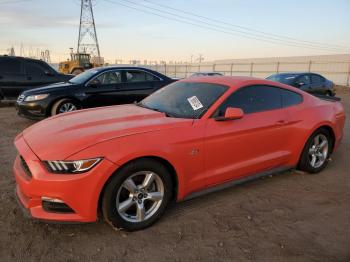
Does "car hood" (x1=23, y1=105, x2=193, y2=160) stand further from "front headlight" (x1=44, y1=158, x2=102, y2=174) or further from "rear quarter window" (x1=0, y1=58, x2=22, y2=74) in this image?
"rear quarter window" (x1=0, y1=58, x2=22, y2=74)

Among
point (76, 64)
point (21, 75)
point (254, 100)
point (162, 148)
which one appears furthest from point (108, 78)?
point (76, 64)

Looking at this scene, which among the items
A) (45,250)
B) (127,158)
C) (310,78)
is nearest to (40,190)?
(45,250)

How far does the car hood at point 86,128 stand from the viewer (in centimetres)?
297

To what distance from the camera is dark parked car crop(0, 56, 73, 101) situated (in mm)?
10648

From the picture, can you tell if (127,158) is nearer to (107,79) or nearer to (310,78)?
(107,79)

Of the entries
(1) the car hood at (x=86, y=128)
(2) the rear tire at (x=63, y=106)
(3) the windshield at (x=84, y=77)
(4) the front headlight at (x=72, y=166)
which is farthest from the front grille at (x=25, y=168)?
(3) the windshield at (x=84, y=77)

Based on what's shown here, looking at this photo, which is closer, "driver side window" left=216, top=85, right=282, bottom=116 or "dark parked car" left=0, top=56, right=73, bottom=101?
"driver side window" left=216, top=85, right=282, bottom=116

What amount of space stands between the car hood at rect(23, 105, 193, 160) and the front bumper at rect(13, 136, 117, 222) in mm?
172

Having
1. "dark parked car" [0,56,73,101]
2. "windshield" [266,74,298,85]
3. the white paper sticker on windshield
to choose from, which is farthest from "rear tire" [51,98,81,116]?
"windshield" [266,74,298,85]

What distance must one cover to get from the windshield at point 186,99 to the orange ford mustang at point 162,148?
0.01 m

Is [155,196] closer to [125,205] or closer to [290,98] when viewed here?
[125,205]

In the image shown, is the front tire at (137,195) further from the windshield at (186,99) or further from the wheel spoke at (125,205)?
the windshield at (186,99)

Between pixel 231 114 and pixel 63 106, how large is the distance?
5.48 m

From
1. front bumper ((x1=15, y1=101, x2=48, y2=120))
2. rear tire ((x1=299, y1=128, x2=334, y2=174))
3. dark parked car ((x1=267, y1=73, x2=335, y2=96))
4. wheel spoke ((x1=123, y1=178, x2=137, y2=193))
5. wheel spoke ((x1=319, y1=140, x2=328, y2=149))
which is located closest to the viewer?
wheel spoke ((x1=123, y1=178, x2=137, y2=193))
